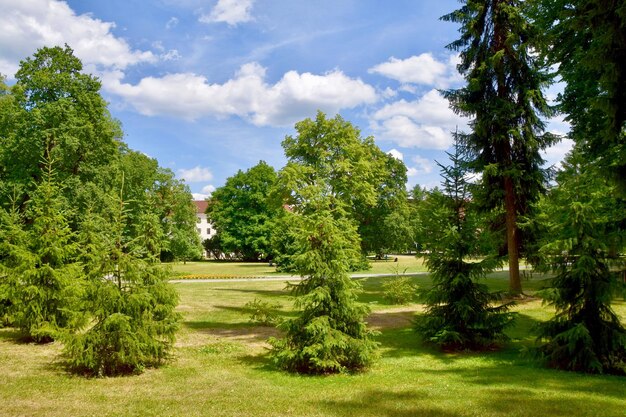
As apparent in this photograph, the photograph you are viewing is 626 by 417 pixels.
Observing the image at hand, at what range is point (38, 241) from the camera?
44.4 feet

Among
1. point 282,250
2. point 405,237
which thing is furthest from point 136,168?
point 405,237

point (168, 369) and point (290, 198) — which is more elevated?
point (290, 198)

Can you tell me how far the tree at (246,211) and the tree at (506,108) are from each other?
42.1m

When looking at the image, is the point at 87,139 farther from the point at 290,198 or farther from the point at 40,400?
the point at 40,400

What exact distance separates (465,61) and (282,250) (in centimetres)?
2004

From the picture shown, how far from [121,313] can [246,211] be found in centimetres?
5296

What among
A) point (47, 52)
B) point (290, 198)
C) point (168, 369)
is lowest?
point (168, 369)

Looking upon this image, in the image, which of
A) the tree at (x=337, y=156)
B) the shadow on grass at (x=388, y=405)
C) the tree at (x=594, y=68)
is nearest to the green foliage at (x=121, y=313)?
the shadow on grass at (x=388, y=405)

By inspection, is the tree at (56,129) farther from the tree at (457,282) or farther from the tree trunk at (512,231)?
the tree trunk at (512,231)

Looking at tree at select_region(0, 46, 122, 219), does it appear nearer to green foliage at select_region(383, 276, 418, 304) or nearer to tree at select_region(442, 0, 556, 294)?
green foliage at select_region(383, 276, 418, 304)

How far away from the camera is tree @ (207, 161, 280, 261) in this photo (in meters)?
62.3

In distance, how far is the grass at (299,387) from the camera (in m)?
7.98

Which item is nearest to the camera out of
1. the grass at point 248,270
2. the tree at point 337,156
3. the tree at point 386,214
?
the tree at point 337,156

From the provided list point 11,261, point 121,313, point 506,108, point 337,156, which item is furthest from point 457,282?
point 337,156
